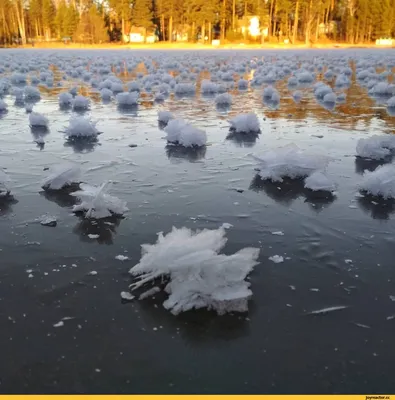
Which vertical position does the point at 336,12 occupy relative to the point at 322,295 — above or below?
above

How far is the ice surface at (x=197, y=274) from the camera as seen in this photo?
288 centimetres

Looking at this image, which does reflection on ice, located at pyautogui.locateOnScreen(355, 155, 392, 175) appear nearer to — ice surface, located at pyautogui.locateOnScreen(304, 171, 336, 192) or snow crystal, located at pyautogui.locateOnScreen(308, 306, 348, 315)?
ice surface, located at pyautogui.locateOnScreen(304, 171, 336, 192)

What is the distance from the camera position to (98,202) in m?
4.38

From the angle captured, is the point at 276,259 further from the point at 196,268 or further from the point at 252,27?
the point at 252,27

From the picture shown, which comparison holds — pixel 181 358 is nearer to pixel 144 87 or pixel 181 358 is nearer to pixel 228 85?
pixel 144 87

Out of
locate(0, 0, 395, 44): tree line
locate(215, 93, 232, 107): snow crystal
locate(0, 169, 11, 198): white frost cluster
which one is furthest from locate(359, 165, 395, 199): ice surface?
locate(0, 0, 395, 44): tree line

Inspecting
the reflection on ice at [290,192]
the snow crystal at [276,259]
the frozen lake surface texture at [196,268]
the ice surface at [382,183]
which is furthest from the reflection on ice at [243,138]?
the snow crystal at [276,259]

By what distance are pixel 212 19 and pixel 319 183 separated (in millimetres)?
68482

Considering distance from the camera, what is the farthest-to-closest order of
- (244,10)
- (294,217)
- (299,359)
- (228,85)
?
(244,10)
(228,85)
(294,217)
(299,359)

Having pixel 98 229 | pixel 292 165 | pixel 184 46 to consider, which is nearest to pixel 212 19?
pixel 184 46

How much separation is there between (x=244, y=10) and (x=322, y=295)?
3144 inches

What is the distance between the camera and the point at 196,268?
2961 mm

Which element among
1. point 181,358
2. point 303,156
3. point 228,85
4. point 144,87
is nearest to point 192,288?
point 181,358

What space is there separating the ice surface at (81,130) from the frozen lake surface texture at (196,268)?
60 centimetres
